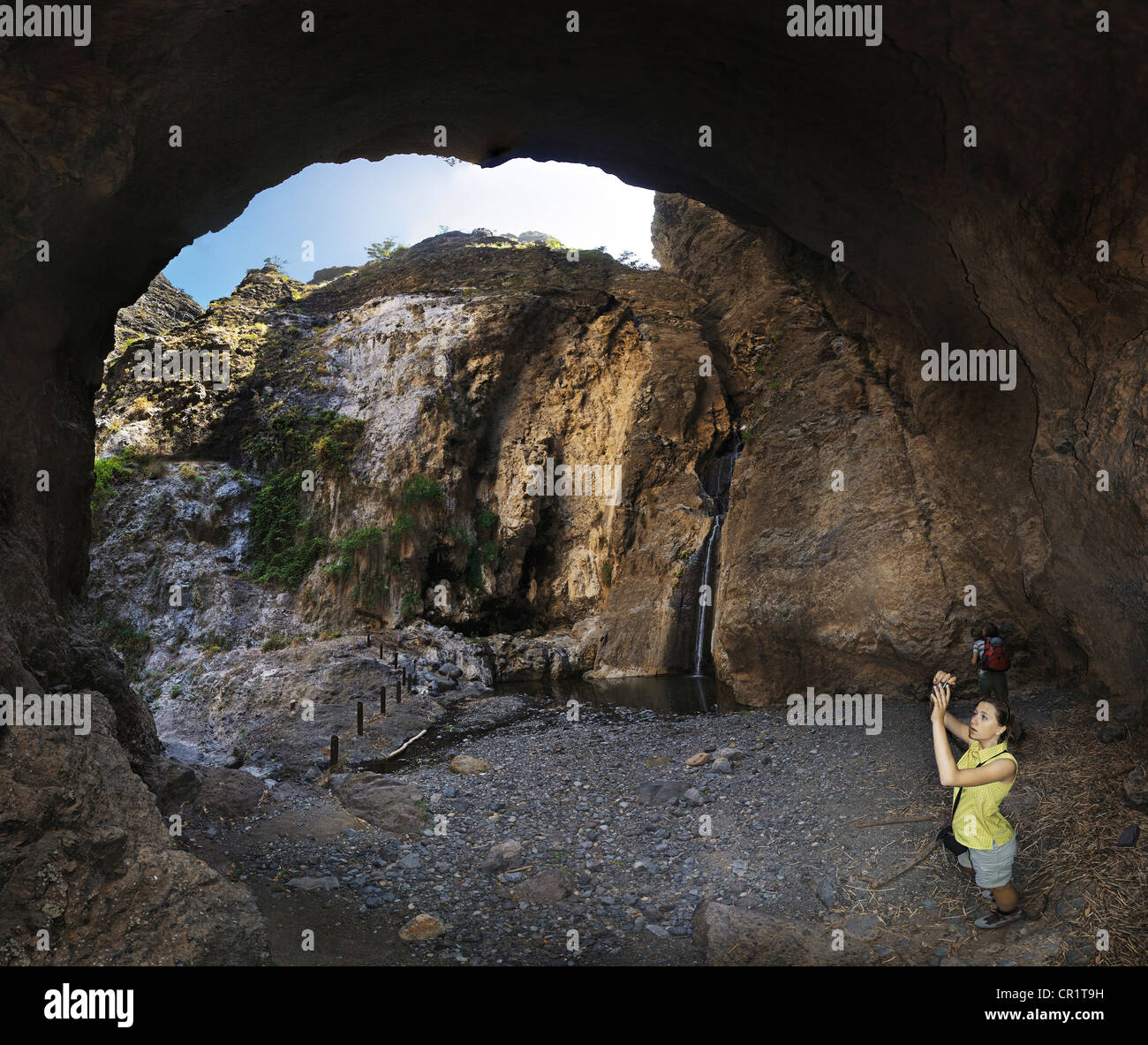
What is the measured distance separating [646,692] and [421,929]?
10.2 metres

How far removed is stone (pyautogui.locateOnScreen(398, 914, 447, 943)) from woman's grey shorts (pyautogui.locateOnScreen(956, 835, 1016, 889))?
388 centimetres

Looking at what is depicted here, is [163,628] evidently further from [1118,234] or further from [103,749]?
[1118,234]

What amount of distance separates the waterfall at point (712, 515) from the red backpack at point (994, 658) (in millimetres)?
8541

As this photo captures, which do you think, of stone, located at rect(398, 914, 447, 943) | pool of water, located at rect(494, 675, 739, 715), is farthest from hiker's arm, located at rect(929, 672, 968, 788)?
pool of water, located at rect(494, 675, 739, 715)

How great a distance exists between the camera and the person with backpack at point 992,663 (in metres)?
7.09

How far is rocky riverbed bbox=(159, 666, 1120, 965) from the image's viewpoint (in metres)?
4.81

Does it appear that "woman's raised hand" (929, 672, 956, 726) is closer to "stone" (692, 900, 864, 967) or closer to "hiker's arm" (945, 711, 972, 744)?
"hiker's arm" (945, 711, 972, 744)

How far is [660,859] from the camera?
6.44 m

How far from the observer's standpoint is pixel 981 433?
30.5 ft

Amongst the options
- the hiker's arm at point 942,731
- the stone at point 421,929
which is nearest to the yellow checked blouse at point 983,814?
the hiker's arm at point 942,731

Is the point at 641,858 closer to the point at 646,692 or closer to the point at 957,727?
the point at 957,727

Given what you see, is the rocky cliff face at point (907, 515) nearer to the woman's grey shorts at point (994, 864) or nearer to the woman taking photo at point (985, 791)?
the woman taking photo at point (985, 791)

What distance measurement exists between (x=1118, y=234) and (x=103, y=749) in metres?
8.96
